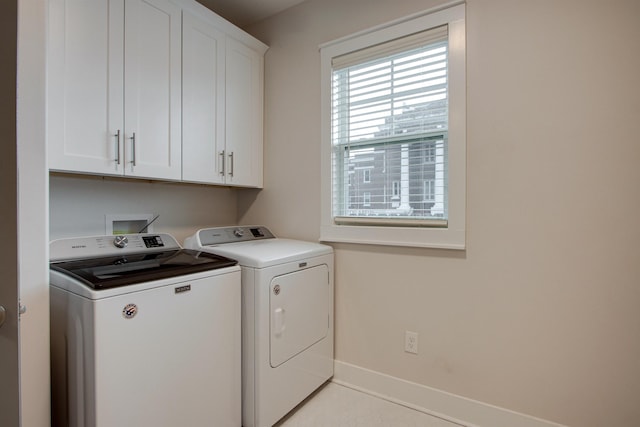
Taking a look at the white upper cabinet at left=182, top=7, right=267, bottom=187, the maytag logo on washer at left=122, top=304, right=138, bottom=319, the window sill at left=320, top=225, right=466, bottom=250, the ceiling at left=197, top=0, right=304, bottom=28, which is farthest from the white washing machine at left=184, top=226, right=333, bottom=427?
the ceiling at left=197, top=0, right=304, bottom=28

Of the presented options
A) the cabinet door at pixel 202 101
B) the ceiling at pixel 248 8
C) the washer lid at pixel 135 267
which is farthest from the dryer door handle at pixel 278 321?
the ceiling at pixel 248 8

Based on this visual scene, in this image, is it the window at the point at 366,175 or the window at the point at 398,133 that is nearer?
the window at the point at 398,133

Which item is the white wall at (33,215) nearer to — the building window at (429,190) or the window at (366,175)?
the window at (366,175)

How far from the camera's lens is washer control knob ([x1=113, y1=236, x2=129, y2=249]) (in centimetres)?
172

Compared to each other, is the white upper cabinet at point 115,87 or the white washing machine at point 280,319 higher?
the white upper cabinet at point 115,87

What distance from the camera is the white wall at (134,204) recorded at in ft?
5.65

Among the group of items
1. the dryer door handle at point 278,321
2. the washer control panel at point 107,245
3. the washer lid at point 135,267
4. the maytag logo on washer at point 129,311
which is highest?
the washer control panel at point 107,245

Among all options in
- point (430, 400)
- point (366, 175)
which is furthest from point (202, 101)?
point (430, 400)

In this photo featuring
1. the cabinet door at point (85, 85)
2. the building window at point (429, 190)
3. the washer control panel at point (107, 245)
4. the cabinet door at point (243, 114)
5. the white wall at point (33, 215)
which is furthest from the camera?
the cabinet door at point (243, 114)

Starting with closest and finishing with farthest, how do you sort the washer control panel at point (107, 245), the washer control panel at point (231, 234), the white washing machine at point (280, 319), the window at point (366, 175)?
the washer control panel at point (107, 245) < the white washing machine at point (280, 319) < the washer control panel at point (231, 234) < the window at point (366, 175)

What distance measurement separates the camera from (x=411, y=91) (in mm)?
1950

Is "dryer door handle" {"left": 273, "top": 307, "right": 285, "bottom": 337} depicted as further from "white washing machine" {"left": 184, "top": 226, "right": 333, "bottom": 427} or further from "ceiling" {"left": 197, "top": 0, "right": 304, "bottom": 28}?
"ceiling" {"left": 197, "top": 0, "right": 304, "bottom": 28}

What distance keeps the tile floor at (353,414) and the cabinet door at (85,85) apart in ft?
5.41

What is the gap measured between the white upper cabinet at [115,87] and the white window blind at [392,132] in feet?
3.36
